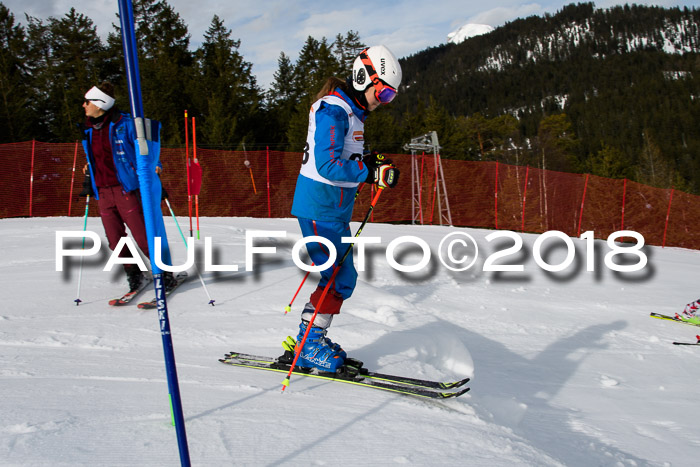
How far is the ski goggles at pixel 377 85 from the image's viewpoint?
2955mm

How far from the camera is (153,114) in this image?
24.0 m

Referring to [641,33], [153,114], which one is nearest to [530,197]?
[153,114]

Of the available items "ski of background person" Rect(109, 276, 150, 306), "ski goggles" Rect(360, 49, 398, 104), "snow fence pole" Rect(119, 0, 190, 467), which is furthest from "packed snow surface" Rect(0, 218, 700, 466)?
"ski goggles" Rect(360, 49, 398, 104)

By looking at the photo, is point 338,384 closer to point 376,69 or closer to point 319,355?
point 319,355

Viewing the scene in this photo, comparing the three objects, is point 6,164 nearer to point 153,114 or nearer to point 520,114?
point 153,114

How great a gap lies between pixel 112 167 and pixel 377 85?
271cm

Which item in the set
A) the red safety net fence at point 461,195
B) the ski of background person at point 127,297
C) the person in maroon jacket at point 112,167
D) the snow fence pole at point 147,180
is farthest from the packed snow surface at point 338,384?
the red safety net fence at point 461,195

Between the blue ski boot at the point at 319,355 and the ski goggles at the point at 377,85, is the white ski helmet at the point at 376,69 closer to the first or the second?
the ski goggles at the point at 377,85

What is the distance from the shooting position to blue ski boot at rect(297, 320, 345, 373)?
2.99m

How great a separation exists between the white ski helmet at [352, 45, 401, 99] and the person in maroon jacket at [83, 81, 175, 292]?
83.9 inches

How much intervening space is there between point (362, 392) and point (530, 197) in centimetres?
1867

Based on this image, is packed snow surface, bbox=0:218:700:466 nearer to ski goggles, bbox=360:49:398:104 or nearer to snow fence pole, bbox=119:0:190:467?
snow fence pole, bbox=119:0:190:467

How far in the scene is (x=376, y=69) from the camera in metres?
2.96

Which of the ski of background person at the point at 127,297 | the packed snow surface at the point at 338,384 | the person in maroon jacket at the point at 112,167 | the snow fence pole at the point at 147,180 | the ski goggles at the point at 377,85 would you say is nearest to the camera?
the snow fence pole at the point at 147,180
